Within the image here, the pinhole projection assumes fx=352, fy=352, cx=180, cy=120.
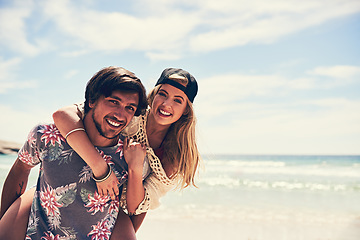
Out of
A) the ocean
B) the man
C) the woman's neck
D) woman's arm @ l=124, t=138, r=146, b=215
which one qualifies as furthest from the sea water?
the man

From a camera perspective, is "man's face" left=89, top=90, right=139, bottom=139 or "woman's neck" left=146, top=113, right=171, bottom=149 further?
"woman's neck" left=146, top=113, right=171, bottom=149

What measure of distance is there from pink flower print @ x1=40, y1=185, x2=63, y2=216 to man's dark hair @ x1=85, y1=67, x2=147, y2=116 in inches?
25.9

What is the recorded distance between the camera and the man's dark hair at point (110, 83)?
229 cm

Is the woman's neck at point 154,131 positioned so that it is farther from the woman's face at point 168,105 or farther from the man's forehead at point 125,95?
the man's forehead at point 125,95

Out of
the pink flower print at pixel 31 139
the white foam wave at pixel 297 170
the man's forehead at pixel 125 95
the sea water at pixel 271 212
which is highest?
the man's forehead at pixel 125 95

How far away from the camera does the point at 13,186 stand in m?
2.60

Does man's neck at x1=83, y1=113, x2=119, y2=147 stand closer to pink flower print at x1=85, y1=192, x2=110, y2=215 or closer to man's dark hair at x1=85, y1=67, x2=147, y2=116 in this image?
man's dark hair at x1=85, y1=67, x2=147, y2=116

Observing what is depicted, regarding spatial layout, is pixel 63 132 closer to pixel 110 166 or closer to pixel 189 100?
pixel 110 166

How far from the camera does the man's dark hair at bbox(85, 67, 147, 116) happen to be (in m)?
2.29

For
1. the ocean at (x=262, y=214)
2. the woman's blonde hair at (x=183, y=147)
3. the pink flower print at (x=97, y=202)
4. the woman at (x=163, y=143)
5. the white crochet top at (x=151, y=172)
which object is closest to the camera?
the pink flower print at (x=97, y=202)

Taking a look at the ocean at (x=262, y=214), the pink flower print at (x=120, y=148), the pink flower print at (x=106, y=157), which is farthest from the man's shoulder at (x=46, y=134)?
the ocean at (x=262, y=214)

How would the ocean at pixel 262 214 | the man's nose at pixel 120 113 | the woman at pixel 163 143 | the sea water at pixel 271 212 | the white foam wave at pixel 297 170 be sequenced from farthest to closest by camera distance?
1. the white foam wave at pixel 297 170
2. the sea water at pixel 271 212
3. the ocean at pixel 262 214
4. the woman at pixel 163 143
5. the man's nose at pixel 120 113

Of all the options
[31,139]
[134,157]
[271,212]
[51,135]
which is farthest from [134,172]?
[271,212]

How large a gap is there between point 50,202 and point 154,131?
3.86 feet
